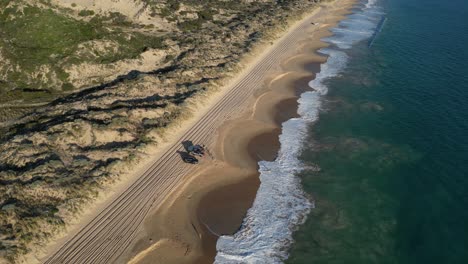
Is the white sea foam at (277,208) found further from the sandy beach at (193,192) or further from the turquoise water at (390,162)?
the turquoise water at (390,162)

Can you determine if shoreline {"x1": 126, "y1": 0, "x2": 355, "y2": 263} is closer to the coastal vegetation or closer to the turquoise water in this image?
the turquoise water

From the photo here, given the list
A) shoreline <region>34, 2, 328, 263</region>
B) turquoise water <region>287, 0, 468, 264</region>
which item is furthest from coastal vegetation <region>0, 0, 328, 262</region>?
turquoise water <region>287, 0, 468, 264</region>

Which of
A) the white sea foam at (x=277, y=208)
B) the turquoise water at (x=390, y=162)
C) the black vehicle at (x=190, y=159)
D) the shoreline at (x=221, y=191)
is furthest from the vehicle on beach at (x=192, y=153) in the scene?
the turquoise water at (x=390, y=162)

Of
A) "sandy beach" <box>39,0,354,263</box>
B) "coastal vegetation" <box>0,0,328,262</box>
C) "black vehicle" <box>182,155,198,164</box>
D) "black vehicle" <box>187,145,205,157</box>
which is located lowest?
"sandy beach" <box>39,0,354,263</box>

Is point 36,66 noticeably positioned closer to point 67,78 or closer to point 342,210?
point 67,78

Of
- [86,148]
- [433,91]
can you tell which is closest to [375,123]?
[433,91]

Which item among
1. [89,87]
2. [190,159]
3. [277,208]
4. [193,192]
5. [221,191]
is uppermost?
[89,87]

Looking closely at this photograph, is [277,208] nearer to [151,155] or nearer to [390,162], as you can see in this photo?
[151,155]

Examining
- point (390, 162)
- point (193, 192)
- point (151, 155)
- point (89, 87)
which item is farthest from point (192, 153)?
point (390, 162)
